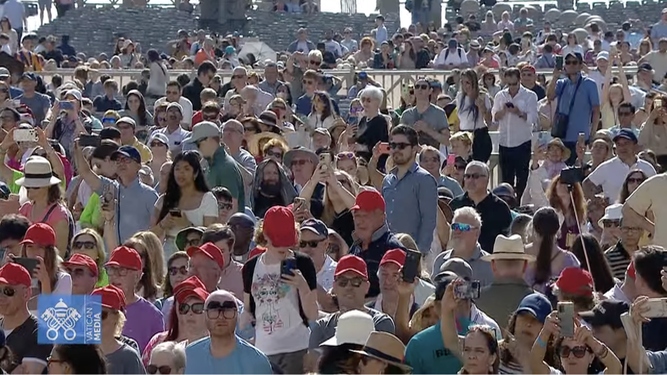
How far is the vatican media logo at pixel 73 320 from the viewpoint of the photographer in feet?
27.3

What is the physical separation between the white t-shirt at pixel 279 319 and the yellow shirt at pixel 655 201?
3093 millimetres

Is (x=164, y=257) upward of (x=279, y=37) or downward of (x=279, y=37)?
upward

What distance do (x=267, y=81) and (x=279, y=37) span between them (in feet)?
65.8

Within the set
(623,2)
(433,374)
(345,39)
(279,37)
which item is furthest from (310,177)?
(623,2)

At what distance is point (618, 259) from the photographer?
12.1m

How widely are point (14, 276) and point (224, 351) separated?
1398 millimetres

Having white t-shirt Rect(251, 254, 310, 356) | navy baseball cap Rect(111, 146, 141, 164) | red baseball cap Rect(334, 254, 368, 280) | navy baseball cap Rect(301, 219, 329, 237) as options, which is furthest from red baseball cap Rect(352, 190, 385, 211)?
navy baseball cap Rect(111, 146, 141, 164)

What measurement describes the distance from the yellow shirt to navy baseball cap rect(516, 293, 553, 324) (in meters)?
2.97

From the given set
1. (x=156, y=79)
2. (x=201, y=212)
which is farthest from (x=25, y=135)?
(x=156, y=79)

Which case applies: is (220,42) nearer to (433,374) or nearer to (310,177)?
(310,177)

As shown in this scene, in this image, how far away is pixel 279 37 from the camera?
42.3 m

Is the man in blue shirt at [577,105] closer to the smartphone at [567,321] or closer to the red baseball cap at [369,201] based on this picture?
the red baseball cap at [369,201]

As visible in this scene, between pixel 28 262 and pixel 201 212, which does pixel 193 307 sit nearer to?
pixel 28 262

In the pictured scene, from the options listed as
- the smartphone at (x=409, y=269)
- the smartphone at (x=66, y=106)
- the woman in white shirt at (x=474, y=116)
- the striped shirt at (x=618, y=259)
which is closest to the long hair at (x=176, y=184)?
the striped shirt at (x=618, y=259)
